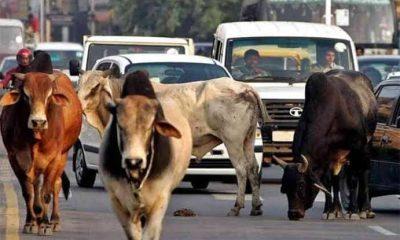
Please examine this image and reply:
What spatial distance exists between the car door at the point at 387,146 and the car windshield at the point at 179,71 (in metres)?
2.98

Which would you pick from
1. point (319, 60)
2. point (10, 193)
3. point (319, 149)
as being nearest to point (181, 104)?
point (319, 149)

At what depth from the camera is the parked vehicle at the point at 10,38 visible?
66.7 metres

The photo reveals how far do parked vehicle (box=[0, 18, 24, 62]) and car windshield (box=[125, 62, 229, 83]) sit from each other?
42775 mm

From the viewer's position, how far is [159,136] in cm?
1430

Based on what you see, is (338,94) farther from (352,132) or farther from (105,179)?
(105,179)

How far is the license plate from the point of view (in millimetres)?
26156

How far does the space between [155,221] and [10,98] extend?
4128 mm

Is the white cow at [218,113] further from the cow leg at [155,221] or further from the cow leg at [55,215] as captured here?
the cow leg at [155,221]

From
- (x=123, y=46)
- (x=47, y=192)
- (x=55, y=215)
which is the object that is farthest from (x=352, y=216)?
(x=123, y=46)

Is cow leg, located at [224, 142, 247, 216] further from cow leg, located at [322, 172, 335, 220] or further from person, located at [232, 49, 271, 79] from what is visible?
person, located at [232, 49, 271, 79]

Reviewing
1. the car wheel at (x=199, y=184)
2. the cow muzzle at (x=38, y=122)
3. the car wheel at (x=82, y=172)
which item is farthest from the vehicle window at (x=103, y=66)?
the cow muzzle at (x=38, y=122)

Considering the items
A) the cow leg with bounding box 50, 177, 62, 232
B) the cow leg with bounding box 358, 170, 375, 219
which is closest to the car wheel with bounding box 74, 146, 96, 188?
the cow leg with bounding box 358, 170, 375, 219

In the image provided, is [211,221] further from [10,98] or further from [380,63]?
[380,63]

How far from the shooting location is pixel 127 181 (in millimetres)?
14086
